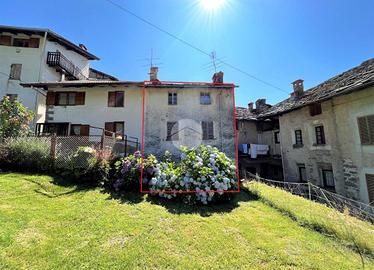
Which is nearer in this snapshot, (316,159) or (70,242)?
(70,242)

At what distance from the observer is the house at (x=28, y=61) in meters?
17.6

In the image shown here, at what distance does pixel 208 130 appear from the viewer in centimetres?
1634

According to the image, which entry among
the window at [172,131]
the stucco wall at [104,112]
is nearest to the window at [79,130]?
the stucco wall at [104,112]

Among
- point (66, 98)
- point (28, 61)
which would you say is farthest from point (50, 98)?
point (28, 61)

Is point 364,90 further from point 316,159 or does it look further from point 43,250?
point 43,250

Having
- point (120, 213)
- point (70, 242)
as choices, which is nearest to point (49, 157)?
point (120, 213)

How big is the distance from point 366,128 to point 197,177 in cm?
1024

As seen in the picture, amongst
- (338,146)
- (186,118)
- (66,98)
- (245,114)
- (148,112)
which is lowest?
(338,146)

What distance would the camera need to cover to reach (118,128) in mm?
16297

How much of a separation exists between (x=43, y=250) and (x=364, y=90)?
51.4 feet

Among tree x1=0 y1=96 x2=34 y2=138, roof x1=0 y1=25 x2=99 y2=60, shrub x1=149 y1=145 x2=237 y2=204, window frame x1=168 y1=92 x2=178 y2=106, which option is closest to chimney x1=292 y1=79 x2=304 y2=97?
window frame x1=168 y1=92 x2=178 y2=106

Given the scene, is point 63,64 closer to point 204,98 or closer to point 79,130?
point 79,130

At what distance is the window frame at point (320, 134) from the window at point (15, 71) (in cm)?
2585

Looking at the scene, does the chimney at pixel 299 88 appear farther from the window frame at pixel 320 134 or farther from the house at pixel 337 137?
the window frame at pixel 320 134
